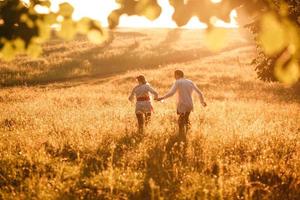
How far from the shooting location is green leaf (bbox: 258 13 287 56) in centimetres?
266

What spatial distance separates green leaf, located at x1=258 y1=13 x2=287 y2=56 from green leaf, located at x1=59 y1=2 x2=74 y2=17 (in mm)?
1249

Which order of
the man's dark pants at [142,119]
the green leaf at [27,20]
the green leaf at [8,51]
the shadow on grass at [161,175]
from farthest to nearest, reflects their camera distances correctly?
the man's dark pants at [142,119] → the shadow on grass at [161,175] → the green leaf at [8,51] → the green leaf at [27,20]

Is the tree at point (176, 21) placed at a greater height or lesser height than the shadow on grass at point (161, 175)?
greater

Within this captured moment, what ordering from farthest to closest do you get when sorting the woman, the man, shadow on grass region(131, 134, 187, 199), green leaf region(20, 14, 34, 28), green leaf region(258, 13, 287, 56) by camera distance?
the woman < the man < shadow on grass region(131, 134, 187, 199) < green leaf region(20, 14, 34, 28) < green leaf region(258, 13, 287, 56)

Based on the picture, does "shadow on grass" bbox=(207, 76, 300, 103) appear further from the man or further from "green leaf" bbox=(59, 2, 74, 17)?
"green leaf" bbox=(59, 2, 74, 17)

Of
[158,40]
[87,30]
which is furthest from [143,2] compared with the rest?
[158,40]

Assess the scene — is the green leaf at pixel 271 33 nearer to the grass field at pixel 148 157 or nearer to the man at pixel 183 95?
the grass field at pixel 148 157

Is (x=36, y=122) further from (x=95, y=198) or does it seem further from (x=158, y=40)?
(x=158, y=40)

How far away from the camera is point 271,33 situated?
105 inches

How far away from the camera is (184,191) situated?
6.80 metres

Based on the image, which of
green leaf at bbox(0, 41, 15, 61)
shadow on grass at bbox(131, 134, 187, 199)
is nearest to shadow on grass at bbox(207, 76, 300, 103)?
shadow on grass at bbox(131, 134, 187, 199)

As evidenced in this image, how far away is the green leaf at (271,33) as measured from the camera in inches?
105

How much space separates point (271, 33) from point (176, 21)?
1.74 ft

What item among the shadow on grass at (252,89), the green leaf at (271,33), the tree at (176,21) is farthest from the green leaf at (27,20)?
the shadow on grass at (252,89)
